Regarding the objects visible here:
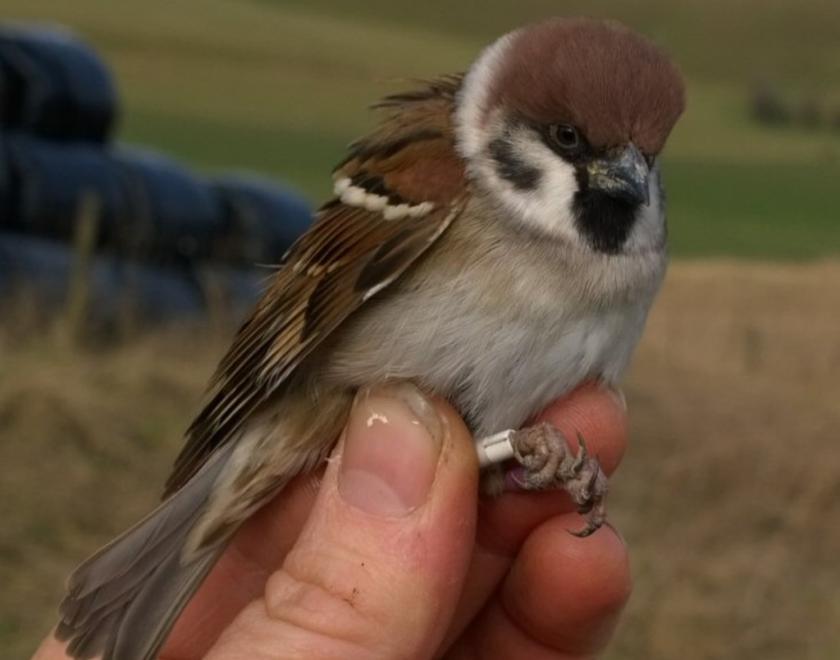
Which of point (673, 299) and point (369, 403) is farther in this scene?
point (673, 299)

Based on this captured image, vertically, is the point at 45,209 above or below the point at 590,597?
below

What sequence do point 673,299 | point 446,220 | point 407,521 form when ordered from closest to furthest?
point 407,521 → point 446,220 → point 673,299

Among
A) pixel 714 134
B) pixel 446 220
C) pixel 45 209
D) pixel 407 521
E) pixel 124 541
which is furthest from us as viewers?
pixel 714 134

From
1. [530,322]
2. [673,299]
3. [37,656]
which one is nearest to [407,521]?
[530,322]

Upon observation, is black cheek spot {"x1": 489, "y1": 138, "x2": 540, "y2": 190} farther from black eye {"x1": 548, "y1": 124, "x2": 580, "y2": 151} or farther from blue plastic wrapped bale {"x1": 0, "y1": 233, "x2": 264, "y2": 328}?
blue plastic wrapped bale {"x1": 0, "y1": 233, "x2": 264, "y2": 328}

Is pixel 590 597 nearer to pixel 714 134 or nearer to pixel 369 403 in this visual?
pixel 369 403

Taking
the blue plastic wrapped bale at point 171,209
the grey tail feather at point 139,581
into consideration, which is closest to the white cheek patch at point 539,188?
the grey tail feather at point 139,581

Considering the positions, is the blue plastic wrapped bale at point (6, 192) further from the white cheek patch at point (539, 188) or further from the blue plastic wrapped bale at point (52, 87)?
the white cheek patch at point (539, 188)
